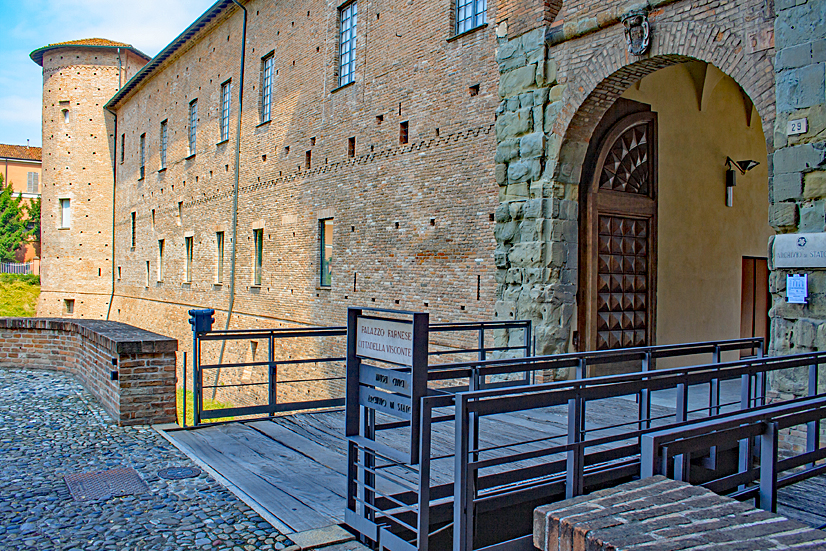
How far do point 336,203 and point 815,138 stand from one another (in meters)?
9.19

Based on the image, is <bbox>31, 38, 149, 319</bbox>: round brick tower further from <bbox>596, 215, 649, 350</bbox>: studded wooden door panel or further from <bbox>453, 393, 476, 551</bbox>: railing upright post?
<bbox>453, 393, 476, 551</bbox>: railing upright post

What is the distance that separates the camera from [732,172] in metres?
10.9

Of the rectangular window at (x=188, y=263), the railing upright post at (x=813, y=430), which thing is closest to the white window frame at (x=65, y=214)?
the rectangular window at (x=188, y=263)

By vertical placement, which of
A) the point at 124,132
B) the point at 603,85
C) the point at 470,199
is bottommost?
the point at 470,199

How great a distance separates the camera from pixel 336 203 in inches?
527

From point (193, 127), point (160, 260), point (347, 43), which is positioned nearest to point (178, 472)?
point (347, 43)

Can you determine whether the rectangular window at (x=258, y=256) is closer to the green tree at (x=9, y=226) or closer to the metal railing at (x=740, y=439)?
the metal railing at (x=740, y=439)

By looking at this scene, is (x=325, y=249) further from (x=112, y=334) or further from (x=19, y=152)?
(x=19, y=152)

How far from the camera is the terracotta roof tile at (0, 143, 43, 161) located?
4535cm

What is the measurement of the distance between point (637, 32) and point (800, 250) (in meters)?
3.07

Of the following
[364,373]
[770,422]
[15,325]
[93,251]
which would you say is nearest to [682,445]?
[770,422]

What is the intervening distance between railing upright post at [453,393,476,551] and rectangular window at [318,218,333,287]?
1074cm

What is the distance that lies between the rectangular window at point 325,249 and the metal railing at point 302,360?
132cm

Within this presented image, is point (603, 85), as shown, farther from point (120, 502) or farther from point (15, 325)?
point (15, 325)
